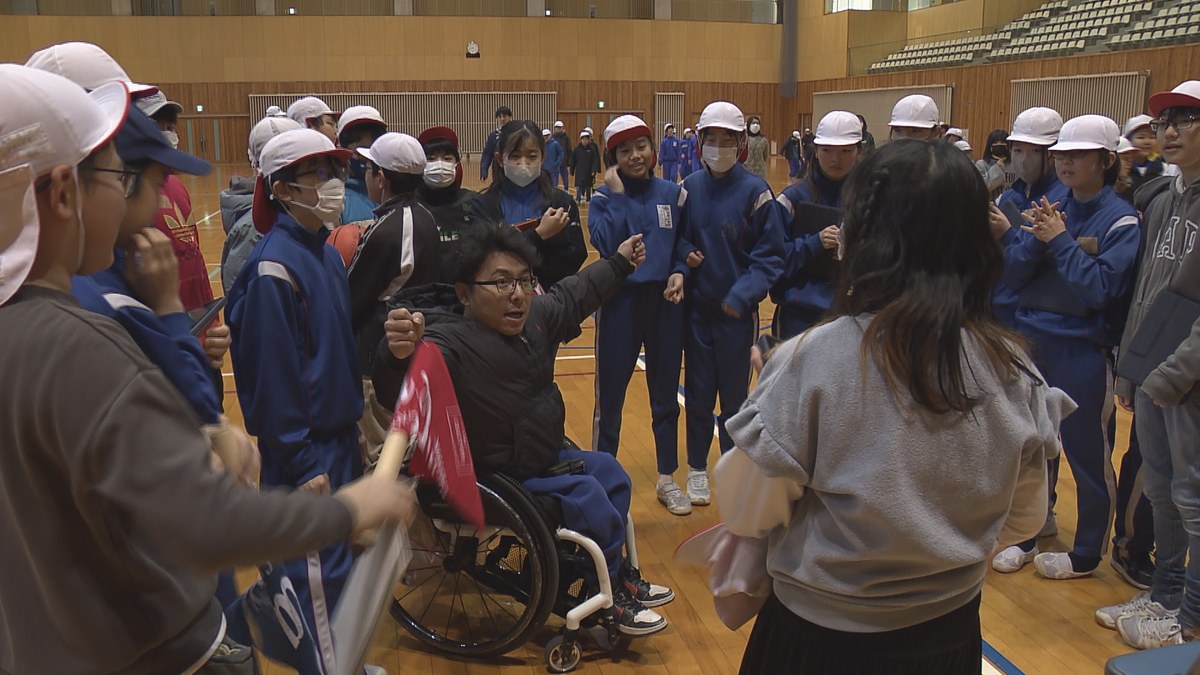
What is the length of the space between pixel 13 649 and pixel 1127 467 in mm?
3602

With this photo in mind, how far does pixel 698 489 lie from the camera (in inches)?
162

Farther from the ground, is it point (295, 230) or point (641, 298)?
point (295, 230)

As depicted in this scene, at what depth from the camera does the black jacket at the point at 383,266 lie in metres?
3.10

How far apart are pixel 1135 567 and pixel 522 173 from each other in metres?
2.93

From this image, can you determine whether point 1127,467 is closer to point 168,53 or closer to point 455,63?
point 455,63

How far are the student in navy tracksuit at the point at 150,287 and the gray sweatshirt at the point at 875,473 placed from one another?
0.93m

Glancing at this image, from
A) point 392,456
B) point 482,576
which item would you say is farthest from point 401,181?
point 392,456

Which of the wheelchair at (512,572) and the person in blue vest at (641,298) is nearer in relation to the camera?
the wheelchair at (512,572)

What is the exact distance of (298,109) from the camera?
5.23 meters

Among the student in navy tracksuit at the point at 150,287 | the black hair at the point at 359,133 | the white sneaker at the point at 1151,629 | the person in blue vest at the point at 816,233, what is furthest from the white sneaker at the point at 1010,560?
the black hair at the point at 359,133

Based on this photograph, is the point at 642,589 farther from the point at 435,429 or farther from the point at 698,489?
the point at 435,429

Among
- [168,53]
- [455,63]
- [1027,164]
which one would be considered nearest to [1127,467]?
[1027,164]

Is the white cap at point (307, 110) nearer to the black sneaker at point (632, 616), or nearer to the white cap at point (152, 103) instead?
the white cap at point (152, 103)

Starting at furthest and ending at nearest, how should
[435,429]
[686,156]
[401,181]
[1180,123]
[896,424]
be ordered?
[686,156], [401,181], [1180,123], [435,429], [896,424]
